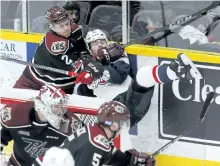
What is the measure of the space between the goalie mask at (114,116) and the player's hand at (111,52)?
82cm

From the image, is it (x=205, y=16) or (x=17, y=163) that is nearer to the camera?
(x=17, y=163)

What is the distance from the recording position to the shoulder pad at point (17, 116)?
18.0 ft

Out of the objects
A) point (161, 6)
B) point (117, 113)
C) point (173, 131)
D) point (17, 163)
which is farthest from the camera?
point (161, 6)

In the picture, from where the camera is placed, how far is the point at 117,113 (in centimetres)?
503

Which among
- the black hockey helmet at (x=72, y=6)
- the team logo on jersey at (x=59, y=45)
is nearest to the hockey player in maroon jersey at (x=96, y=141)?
the team logo on jersey at (x=59, y=45)

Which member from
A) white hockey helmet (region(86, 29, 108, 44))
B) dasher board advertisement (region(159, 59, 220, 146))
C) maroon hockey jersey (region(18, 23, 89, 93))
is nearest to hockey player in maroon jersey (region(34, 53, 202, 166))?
dasher board advertisement (region(159, 59, 220, 146))

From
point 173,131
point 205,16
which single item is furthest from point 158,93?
point 205,16

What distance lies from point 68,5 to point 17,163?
4.62 feet

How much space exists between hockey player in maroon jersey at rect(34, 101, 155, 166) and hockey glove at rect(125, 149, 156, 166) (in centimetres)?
28

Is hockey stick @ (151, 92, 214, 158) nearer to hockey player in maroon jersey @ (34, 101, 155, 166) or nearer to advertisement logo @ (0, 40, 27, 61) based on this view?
hockey player in maroon jersey @ (34, 101, 155, 166)

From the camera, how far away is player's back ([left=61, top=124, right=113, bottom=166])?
4.91 meters

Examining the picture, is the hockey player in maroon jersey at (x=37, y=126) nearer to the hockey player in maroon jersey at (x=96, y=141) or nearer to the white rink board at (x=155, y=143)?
the hockey player in maroon jersey at (x=96, y=141)

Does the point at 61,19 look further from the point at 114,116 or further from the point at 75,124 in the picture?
the point at 114,116

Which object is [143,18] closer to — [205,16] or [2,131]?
[205,16]
